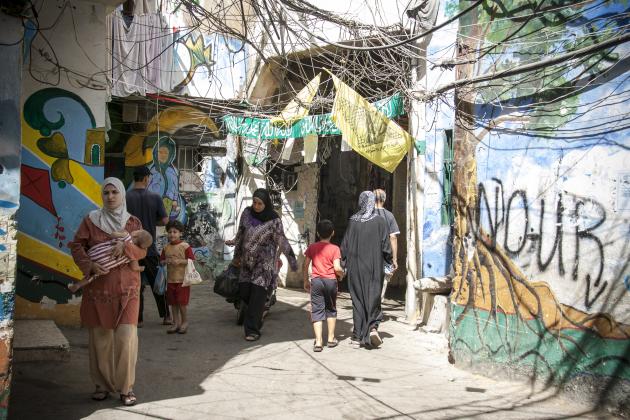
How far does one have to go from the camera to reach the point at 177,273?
769cm

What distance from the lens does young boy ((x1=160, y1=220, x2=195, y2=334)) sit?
7.65 metres

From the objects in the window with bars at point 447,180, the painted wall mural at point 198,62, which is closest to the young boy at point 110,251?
the window with bars at point 447,180

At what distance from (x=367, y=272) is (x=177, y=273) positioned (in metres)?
2.24

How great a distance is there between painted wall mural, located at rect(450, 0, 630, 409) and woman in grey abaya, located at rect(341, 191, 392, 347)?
1.13 meters

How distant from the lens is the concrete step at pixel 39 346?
581 cm

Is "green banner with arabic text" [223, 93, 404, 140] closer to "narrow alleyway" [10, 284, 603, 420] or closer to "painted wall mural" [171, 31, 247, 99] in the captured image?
"painted wall mural" [171, 31, 247, 99]

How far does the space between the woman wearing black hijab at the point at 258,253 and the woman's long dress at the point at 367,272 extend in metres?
0.86

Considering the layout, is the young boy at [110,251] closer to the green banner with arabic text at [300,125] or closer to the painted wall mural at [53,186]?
the painted wall mural at [53,186]

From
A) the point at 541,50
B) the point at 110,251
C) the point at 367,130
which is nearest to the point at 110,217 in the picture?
the point at 110,251

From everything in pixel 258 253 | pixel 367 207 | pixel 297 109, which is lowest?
pixel 258 253

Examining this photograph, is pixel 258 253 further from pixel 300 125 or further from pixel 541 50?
pixel 541 50

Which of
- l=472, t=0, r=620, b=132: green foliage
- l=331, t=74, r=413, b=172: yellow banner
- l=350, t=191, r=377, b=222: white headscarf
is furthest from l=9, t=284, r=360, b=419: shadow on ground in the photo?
l=472, t=0, r=620, b=132: green foliage

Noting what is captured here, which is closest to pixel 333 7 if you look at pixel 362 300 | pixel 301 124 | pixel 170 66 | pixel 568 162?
pixel 301 124

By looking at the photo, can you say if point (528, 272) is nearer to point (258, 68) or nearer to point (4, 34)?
point (4, 34)
